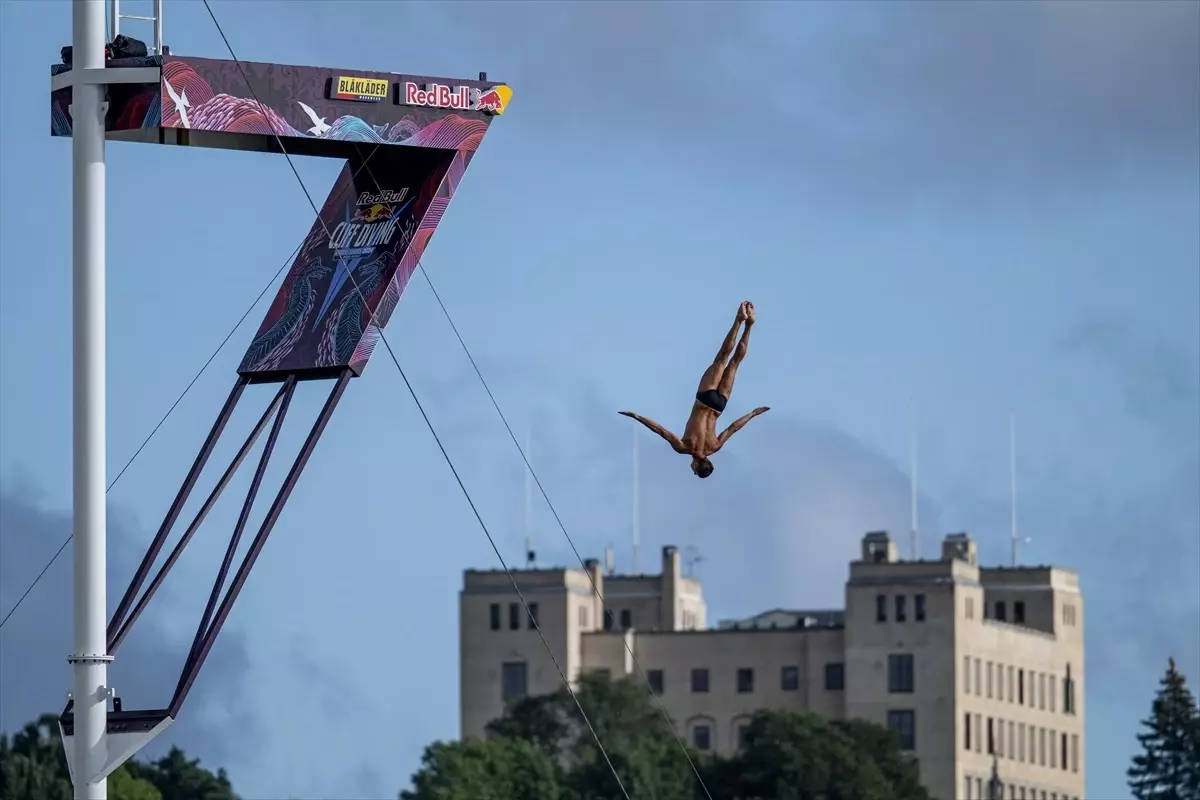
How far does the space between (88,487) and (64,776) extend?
11040 cm

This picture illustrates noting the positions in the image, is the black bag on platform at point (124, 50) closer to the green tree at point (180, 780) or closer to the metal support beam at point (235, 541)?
the metal support beam at point (235, 541)

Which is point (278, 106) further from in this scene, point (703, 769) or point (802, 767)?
point (703, 769)

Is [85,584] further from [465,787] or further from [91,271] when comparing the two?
[465,787]

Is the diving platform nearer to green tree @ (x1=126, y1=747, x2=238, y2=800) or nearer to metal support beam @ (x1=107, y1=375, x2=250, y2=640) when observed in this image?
metal support beam @ (x1=107, y1=375, x2=250, y2=640)

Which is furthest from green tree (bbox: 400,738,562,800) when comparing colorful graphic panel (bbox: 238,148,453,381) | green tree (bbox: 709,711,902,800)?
colorful graphic panel (bbox: 238,148,453,381)

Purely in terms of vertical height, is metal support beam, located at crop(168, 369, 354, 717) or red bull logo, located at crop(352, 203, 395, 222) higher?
red bull logo, located at crop(352, 203, 395, 222)

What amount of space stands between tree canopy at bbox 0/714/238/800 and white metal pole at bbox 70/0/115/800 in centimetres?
9768

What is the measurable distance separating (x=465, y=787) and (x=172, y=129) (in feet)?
424

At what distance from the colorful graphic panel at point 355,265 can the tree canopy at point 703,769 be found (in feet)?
400

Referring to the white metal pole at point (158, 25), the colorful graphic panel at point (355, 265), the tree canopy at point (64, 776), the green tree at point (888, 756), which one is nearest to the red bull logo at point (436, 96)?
the colorful graphic panel at point (355, 265)

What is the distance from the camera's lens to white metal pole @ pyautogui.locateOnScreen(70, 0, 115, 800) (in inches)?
1540

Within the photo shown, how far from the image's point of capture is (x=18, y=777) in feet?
478

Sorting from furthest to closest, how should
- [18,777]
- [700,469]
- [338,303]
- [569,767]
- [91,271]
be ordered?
[569,767] < [18,777] < [338,303] < [700,469] < [91,271]

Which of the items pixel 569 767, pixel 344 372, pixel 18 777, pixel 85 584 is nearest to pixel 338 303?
pixel 344 372
